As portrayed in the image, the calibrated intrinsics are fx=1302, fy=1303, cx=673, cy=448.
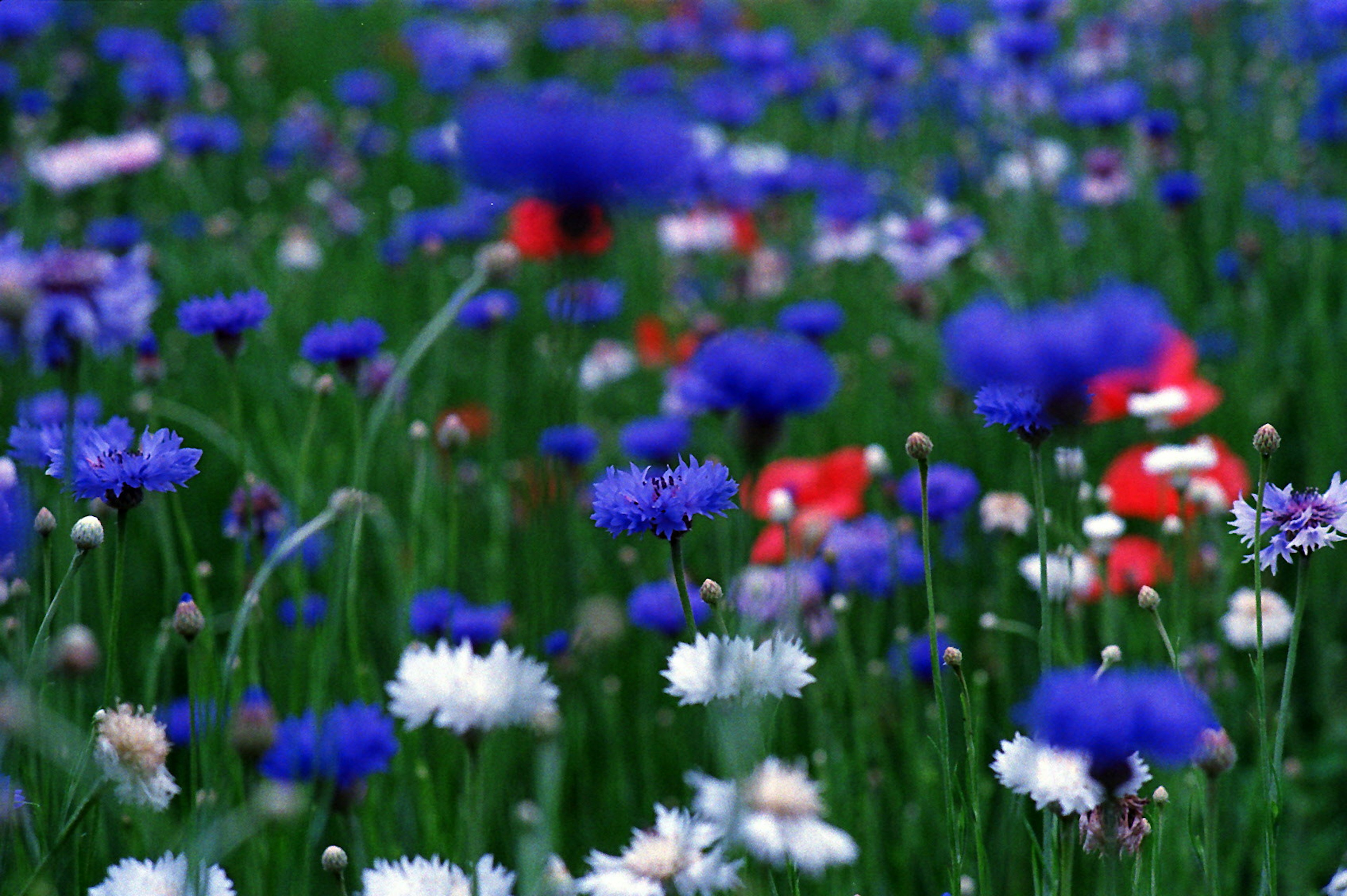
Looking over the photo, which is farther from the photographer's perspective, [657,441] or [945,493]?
[657,441]

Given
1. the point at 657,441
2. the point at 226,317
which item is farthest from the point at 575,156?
the point at 657,441

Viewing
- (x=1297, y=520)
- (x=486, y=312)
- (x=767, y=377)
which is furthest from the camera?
(x=486, y=312)

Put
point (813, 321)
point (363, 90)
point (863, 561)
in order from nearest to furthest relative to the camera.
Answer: point (863, 561) < point (813, 321) < point (363, 90)

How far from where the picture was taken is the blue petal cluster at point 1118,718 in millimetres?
513

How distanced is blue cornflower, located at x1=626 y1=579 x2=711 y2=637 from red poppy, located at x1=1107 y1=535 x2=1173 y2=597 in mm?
411

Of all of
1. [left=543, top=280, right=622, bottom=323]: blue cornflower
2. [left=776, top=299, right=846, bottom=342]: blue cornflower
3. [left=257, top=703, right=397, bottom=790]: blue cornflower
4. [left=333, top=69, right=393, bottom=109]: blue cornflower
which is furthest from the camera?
[left=333, top=69, right=393, bottom=109]: blue cornflower

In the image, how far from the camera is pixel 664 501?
691 millimetres

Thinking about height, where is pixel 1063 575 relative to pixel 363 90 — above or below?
below

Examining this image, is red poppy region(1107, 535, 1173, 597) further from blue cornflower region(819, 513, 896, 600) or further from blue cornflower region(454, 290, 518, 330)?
blue cornflower region(454, 290, 518, 330)

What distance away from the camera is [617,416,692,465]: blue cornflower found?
1.57m

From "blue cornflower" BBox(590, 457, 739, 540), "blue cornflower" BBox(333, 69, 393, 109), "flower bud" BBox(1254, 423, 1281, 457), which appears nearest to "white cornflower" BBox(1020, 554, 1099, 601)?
"flower bud" BBox(1254, 423, 1281, 457)

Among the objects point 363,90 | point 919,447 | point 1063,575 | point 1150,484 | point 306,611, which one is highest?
point 363,90

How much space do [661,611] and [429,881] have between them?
0.47m

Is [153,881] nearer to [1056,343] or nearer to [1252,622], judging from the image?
[1056,343]
